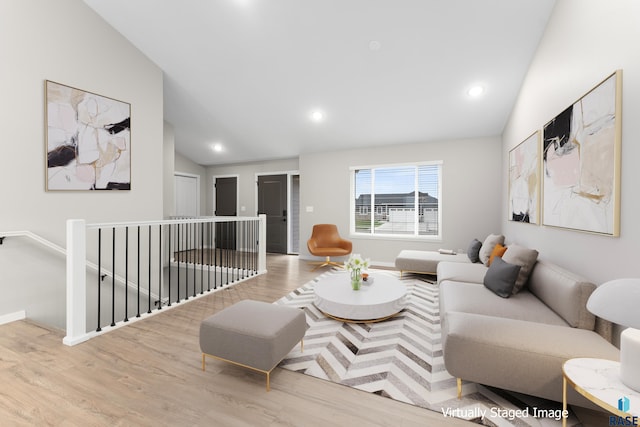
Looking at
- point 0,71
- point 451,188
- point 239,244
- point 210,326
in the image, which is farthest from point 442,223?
point 0,71

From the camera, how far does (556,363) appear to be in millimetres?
1446

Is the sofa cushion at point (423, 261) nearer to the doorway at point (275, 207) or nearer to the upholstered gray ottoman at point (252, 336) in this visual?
the upholstered gray ottoman at point (252, 336)

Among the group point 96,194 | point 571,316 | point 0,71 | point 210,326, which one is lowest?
point 210,326

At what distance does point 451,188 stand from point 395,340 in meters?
3.61

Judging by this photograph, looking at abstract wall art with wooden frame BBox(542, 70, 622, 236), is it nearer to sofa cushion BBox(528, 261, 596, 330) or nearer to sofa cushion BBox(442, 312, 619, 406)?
sofa cushion BBox(528, 261, 596, 330)

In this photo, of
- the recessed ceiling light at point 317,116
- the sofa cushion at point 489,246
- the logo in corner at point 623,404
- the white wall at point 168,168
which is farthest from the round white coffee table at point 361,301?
the white wall at point 168,168

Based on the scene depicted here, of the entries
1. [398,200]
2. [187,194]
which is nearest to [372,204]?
[398,200]

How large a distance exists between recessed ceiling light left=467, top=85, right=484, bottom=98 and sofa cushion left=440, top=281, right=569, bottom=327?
274 cm

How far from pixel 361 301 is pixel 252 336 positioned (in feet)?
4.41

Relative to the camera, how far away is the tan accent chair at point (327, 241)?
5465 millimetres

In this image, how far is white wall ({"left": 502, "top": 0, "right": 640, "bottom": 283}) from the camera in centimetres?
158

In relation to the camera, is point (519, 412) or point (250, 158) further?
point (250, 158)

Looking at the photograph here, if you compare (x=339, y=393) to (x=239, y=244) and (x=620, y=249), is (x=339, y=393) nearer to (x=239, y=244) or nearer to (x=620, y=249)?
(x=620, y=249)

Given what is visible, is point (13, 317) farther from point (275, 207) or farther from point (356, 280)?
point (275, 207)
